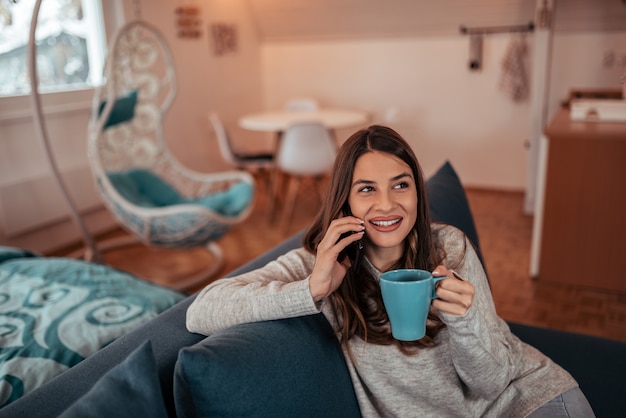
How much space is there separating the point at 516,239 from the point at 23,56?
3339 millimetres

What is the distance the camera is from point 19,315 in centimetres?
158

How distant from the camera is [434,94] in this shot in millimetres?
5246

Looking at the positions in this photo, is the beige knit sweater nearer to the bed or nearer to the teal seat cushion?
the bed

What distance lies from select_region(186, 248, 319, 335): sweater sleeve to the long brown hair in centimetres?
11

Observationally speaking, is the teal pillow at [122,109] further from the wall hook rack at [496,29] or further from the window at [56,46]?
the wall hook rack at [496,29]

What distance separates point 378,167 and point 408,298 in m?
0.32

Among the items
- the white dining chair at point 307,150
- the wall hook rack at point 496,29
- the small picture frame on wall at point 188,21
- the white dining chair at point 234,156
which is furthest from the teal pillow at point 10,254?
the wall hook rack at point 496,29

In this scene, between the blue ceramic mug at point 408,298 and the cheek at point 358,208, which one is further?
the cheek at point 358,208

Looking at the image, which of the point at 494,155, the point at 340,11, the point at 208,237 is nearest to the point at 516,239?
the point at 494,155

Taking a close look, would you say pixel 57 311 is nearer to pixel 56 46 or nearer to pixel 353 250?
pixel 353 250

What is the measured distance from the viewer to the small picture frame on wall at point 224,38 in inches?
204

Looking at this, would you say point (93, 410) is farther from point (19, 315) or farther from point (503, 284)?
point (503, 284)

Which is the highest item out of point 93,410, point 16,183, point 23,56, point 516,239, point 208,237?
point 23,56

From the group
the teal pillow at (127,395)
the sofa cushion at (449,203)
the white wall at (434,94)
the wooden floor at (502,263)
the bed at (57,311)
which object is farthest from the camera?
the white wall at (434,94)
